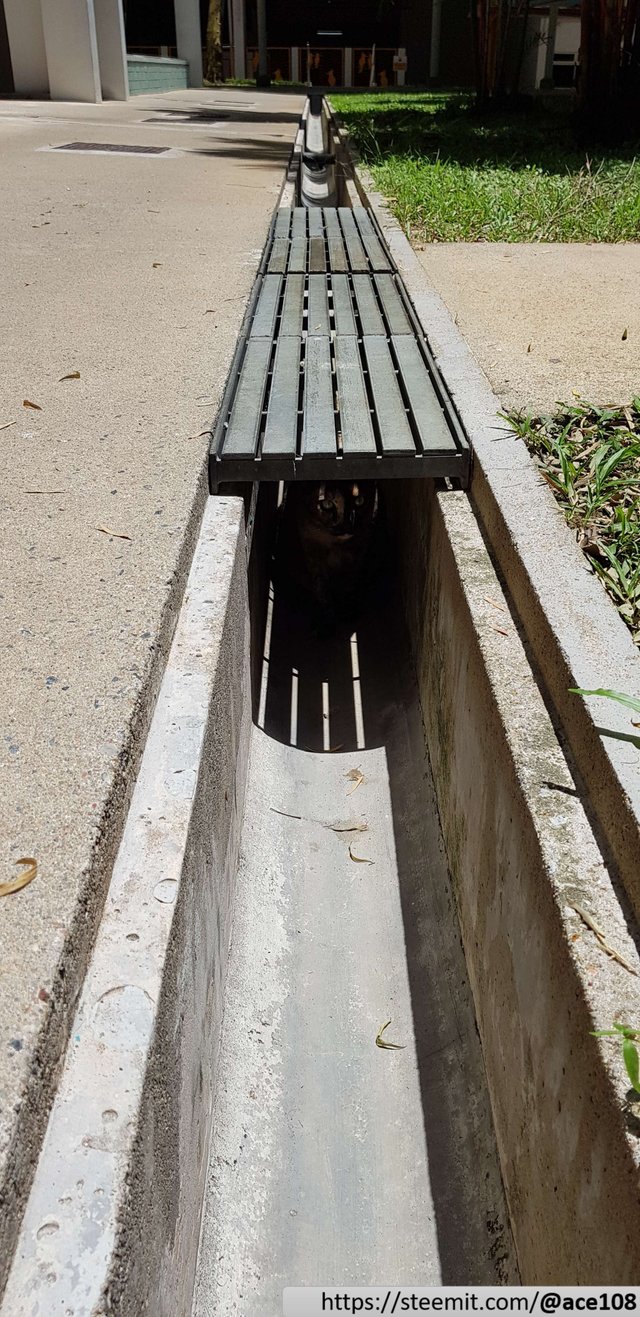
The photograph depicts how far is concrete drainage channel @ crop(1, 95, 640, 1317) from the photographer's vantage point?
63.1 inches

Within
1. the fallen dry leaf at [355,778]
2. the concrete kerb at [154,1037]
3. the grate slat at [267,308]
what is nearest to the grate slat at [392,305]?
the grate slat at [267,308]

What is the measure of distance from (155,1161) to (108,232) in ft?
22.3

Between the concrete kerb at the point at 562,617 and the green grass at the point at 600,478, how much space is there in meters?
0.09

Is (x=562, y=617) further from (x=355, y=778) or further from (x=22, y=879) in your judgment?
(x=355, y=778)

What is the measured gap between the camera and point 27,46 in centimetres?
1766

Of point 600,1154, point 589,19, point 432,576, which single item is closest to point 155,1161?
point 600,1154

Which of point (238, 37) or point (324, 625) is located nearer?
point (324, 625)

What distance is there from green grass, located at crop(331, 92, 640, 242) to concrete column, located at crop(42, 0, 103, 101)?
5.76 m

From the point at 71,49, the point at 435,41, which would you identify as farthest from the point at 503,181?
the point at 435,41

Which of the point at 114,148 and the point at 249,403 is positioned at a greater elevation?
the point at 114,148

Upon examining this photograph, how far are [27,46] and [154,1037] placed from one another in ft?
65.2

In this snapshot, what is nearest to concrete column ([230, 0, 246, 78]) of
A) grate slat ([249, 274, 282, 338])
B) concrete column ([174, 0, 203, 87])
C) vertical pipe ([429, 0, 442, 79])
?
vertical pipe ([429, 0, 442, 79])

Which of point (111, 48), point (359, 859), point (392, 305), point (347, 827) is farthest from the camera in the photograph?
point (111, 48)

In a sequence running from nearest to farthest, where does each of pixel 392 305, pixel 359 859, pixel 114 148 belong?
pixel 359 859
pixel 392 305
pixel 114 148
